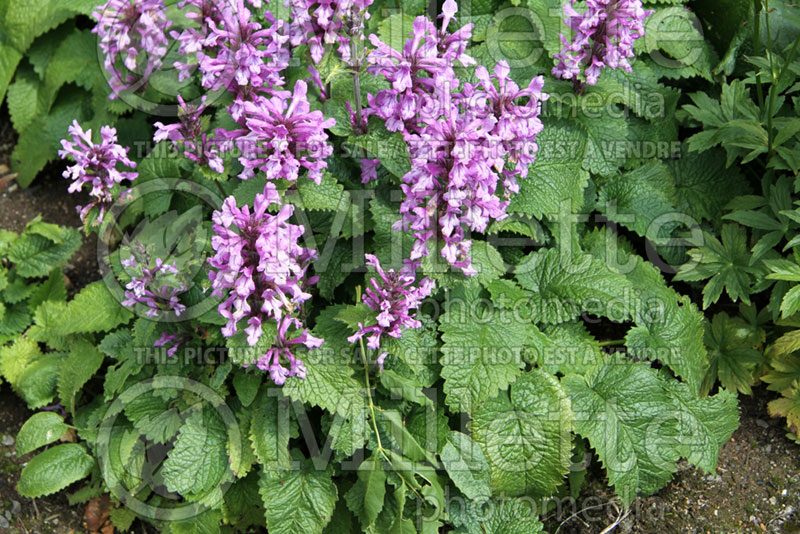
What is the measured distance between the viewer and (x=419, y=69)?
2.84 m

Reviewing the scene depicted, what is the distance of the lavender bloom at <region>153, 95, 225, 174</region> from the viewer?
314 cm

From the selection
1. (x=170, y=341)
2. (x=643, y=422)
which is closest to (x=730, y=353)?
(x=643, y=422)

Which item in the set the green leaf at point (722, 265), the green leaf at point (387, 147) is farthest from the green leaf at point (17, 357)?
the green leaf at point (722, 265)

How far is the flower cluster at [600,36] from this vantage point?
10.4ft

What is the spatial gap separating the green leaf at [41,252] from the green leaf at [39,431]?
889 mm

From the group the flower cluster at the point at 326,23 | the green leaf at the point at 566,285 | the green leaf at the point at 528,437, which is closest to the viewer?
the flower cluster at the point at 326,23

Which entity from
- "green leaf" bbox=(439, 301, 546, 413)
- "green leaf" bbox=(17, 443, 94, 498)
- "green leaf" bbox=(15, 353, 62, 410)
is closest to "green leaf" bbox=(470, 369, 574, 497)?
"green leaf" bbox=(439, 301, 546, 413)

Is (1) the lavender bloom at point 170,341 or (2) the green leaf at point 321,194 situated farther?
(1) the lavender bloom at point 170,341

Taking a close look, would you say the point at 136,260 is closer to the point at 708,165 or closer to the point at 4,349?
the point at 4,349

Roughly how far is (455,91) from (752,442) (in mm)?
2147

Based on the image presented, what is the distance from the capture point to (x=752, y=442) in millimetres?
A: 3646

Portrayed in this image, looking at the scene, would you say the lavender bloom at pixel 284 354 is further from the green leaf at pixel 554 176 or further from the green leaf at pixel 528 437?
the green leaf at pixel 554 176

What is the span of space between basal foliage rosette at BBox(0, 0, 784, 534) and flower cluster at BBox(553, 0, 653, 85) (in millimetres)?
14

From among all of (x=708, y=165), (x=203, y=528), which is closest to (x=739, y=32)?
(x=708, y=165)
